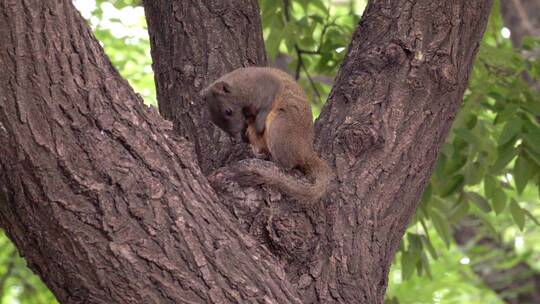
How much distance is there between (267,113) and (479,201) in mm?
1406

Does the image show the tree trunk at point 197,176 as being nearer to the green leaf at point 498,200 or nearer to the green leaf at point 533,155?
the green leaf at point 533,155

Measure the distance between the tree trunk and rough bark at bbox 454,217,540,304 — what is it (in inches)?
188

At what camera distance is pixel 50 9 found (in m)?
2.75

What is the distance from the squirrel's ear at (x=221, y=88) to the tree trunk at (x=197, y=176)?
0.98 feet

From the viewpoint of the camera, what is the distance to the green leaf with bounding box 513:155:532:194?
4.66 meters

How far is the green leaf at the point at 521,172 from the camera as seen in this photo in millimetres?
4660

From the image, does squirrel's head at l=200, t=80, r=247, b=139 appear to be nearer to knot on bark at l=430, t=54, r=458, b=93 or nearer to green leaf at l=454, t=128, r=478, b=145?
knot on bark at l=430, t=54, r=458, b=93

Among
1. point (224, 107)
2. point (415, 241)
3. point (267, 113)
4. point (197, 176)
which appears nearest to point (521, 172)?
point (415, 241)

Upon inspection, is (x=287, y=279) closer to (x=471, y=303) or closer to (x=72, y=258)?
(x=72, y=258)

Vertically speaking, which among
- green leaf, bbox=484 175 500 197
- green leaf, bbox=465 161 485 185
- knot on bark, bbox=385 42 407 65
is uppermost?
knot on bark, bbox=385 42 407 65

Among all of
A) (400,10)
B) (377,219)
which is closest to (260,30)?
(400,10)

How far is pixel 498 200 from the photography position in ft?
16.1

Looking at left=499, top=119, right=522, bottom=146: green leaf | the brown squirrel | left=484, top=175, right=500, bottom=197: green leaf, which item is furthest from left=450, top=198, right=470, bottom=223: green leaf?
the brown squirrel

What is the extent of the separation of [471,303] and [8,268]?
4.63 meters
